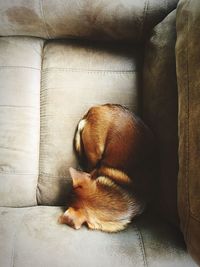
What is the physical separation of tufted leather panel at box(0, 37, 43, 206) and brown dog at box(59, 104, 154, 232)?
21 centimetres

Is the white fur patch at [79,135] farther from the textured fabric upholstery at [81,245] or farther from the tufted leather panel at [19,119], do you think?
the textured fabric upholstery at [81,245]

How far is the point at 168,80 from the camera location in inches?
49.5

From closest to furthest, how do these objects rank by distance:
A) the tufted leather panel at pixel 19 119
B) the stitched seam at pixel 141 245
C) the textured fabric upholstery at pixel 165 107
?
the stitched seam at pixel 141 245, the textured fabric upholstery at pixel 165 107, the tufted leather panel at pixel 19 119

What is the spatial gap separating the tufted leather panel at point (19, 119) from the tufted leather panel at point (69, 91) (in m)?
0.04

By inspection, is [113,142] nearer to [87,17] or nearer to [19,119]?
[19,119]

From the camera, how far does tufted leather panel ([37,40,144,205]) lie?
1.38 m

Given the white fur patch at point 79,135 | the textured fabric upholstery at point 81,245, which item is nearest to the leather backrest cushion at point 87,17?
the white fur patch at point 79,135

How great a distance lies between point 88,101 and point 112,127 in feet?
0.59

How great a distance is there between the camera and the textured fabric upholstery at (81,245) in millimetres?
1082

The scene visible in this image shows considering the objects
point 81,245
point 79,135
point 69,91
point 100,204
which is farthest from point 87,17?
point 81,245

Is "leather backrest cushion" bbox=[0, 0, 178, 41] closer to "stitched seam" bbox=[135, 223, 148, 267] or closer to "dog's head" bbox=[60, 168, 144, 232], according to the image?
"dog's head" bbox=[60, 168, 144, 232]

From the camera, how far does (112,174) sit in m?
1.30

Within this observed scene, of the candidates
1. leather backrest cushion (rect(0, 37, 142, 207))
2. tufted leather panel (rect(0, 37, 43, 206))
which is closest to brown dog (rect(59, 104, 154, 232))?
leather backrest cushion (rect(0, 37, 142, 207))

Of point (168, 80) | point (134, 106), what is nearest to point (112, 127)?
point (134, 106)
